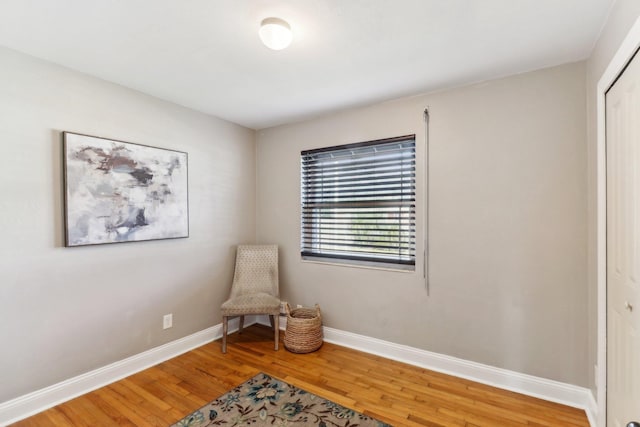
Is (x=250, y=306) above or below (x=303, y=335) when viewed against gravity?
above

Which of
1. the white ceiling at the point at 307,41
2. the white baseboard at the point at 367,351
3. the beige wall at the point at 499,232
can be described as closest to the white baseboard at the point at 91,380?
the white baseboard at the point at 367,351

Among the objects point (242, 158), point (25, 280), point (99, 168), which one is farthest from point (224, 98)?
point (25, 280)

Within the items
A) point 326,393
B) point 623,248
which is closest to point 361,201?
point 326,393

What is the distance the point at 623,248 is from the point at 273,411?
2136 mm

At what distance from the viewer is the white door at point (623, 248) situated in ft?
3.99

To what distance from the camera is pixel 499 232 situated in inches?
85.2

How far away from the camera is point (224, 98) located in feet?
8.43

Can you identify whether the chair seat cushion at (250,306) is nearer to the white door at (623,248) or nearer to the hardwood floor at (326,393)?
the hardwood floor at (326,393)

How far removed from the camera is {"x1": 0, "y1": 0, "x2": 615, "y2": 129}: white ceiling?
1447 millimetres

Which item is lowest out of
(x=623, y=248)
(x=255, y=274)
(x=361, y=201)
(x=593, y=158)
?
(x=255, y=274)

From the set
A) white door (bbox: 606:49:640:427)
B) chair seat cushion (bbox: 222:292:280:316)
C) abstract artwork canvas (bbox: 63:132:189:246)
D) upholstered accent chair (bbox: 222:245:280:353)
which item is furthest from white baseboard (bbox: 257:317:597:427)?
abstract artwork canvas (bbox: 63:132:189:246)

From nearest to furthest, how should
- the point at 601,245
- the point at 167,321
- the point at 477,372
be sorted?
the point at 601,245
the point at 477,372
the point at 167,321

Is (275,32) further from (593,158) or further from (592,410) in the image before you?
(592,410)

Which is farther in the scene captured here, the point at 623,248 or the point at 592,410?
the point at 592,410
